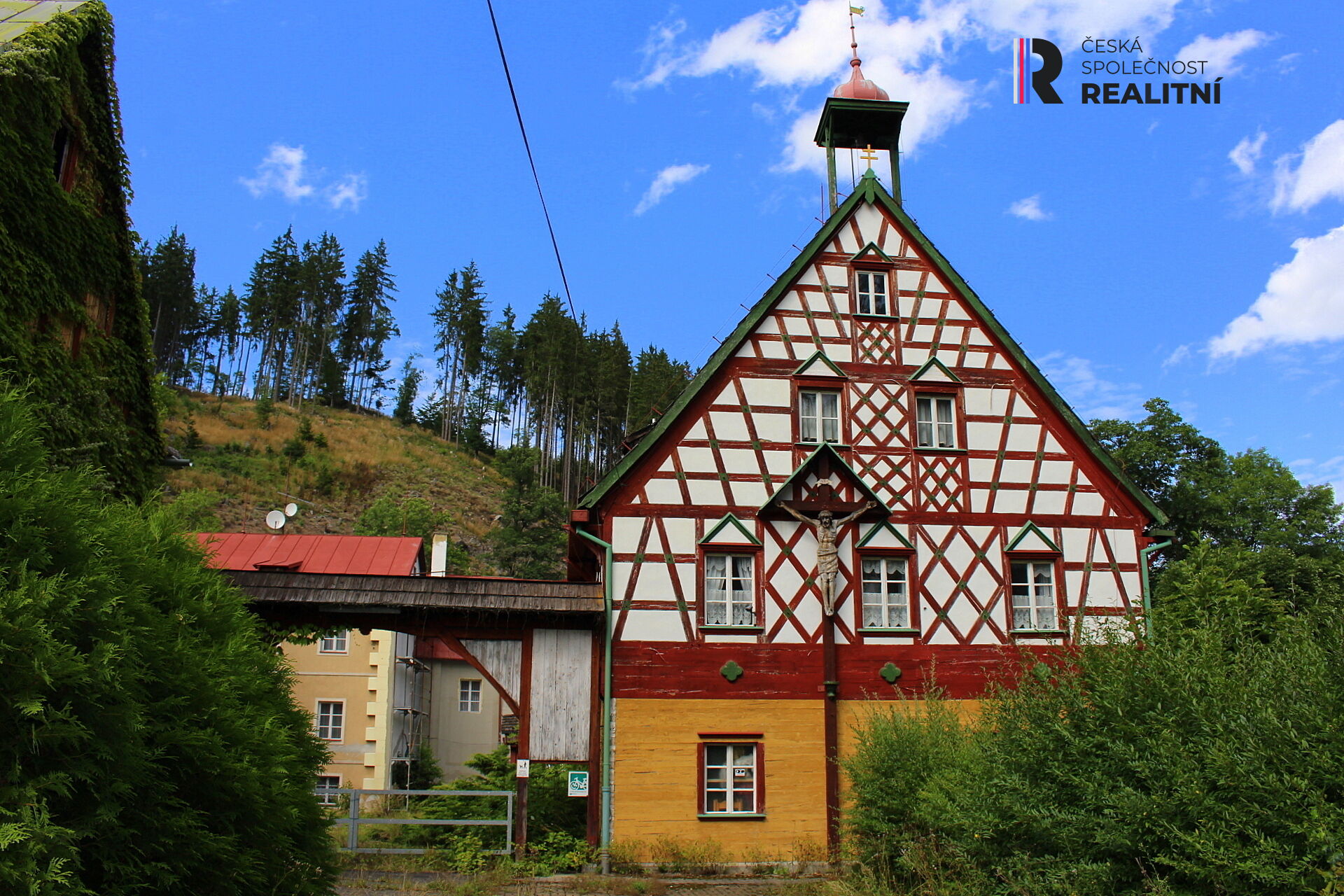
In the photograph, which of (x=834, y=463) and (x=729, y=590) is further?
(x=834, y=463)

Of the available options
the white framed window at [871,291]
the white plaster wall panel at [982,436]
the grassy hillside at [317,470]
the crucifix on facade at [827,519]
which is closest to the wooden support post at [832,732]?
the crucifix on facade at [827,519]

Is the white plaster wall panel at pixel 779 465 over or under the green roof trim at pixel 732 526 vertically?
over

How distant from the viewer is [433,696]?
4109cm

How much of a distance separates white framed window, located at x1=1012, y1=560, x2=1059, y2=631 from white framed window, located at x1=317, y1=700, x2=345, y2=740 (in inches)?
906

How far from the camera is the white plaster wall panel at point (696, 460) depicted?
18.8m

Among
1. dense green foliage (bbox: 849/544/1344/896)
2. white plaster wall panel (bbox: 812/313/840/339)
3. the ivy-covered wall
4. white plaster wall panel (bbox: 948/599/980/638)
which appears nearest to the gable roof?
white plaster wall panel (bbox: 812/313/840/339)

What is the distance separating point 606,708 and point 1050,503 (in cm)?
916

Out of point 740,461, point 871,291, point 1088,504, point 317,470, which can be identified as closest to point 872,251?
point 871,291

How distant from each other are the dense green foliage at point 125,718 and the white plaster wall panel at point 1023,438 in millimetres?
14656

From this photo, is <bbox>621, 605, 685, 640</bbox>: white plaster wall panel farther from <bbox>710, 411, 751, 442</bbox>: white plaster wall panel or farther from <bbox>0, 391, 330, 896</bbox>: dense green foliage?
<bbox>0, 391, 330, 896</bbox>: dense green foliage

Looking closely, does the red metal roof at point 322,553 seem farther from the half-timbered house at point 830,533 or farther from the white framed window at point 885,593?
the white framed window at point 885,593

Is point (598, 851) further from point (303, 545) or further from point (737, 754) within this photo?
point (303, 545)

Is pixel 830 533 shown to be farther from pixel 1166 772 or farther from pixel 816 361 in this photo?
pixel 1166 772

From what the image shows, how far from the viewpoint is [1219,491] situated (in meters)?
43.6
